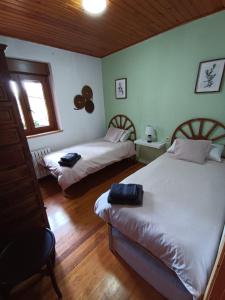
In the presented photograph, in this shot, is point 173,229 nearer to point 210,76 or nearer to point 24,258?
point 24,258

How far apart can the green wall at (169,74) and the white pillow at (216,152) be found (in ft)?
1.50

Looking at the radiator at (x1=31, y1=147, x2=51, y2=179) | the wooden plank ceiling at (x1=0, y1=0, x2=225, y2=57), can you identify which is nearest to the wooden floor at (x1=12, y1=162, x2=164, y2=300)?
the radiator at (x1=31, y1=147, x2=51, y2=179)

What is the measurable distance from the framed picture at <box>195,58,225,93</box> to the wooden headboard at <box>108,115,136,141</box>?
1534mm

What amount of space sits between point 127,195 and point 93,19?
226cm

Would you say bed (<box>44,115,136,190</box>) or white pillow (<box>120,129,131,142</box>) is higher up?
white pillow (<box>120,129,131,142</box>)

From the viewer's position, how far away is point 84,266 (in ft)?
4.63

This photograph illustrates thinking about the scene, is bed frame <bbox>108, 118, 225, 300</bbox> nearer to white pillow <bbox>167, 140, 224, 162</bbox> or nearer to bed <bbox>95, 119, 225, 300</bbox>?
bed <bbox>95, 119, 225, 300</bbox>

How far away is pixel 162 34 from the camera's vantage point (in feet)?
8.15

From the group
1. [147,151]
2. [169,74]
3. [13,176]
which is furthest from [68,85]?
[13,176]

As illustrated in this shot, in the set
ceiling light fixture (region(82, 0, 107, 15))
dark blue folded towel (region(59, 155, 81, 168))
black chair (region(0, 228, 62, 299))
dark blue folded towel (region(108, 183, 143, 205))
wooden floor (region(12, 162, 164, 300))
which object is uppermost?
ceiling light fixture (region(82, 0, 107, 15))

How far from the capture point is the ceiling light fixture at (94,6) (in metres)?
1.56

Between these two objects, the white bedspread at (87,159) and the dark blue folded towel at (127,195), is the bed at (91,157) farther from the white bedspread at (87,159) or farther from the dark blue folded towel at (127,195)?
the dark blue folded towel at (127,195)

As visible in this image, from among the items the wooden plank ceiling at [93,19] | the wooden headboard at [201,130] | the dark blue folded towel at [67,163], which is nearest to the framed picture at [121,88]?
the wooden plank ceiling at [93,19]

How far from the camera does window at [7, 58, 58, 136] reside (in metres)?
2.54
